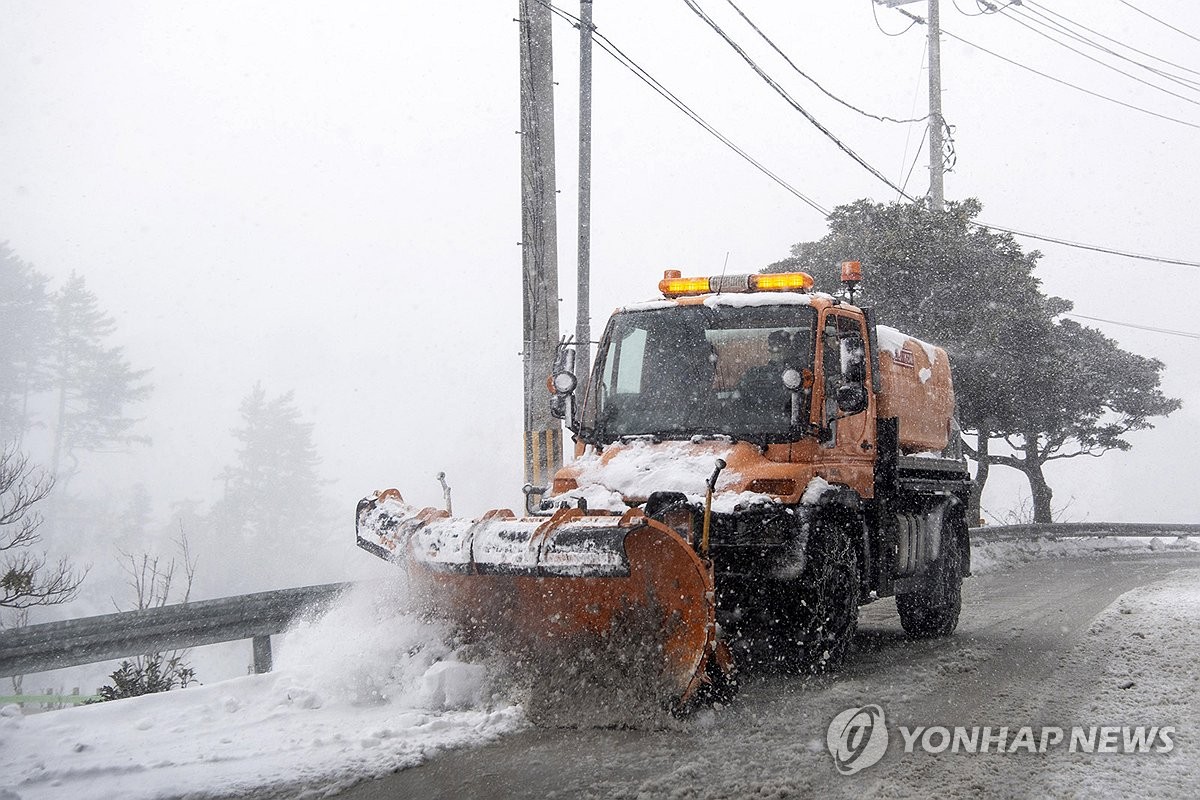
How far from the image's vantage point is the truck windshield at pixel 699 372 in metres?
6.76

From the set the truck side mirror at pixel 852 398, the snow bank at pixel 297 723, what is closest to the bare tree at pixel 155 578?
the snow bank at pixel 297 723

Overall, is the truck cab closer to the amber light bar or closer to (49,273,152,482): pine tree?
the amber light bar

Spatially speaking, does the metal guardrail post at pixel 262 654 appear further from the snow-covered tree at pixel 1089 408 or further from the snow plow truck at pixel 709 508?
the snow-covered tree at pixel 1089 408

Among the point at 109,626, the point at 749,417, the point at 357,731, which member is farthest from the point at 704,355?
the point at 109,626

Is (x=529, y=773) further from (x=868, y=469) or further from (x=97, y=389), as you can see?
(x=97, y=389)

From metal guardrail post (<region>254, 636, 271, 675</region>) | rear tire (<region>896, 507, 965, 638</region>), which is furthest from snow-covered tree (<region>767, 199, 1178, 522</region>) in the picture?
metal guardrail post (<region>254, 636, 271, 675</region>)

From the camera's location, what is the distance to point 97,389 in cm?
5381

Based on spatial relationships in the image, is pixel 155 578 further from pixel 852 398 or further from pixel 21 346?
pixel 852 398

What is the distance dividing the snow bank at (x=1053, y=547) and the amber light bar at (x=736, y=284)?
10.7 meters

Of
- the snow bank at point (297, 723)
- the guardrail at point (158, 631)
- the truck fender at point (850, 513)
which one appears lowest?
the snow bank at point (297, 723)

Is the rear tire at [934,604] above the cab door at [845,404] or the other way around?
the other way around

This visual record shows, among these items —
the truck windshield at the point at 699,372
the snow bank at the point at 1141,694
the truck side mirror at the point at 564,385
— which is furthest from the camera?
the truck side mirror at the point at 564,385

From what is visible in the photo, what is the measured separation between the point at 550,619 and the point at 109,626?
272 centimetres

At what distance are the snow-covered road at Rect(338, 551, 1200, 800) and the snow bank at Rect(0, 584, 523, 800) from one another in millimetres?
373
